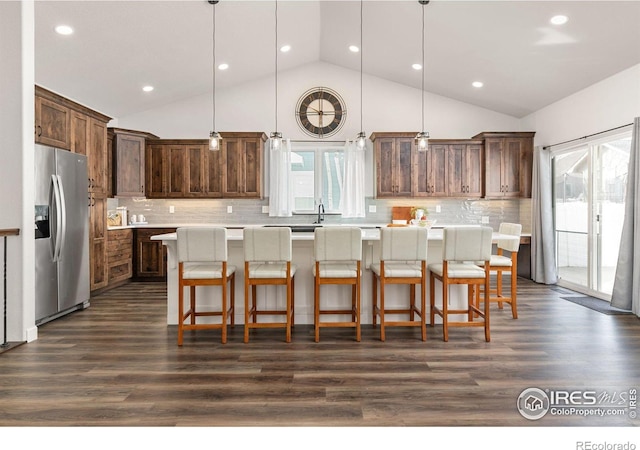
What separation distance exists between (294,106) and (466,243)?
4.61m

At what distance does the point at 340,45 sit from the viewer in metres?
6.31

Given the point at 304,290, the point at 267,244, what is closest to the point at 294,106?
the point at 304,290

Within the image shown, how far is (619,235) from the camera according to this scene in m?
4.93

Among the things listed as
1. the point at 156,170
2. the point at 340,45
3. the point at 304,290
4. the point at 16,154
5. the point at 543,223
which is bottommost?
the point at 304,290

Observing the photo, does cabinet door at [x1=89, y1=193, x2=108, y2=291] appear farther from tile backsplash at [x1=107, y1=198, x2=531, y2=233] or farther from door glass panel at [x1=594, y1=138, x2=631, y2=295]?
door glass panel at [x1=594, y1=138, x2=631, y2=295]

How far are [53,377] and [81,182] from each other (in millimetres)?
2633

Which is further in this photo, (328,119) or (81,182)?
(328,119)

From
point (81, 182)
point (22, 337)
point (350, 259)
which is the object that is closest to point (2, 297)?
point (22, 337)

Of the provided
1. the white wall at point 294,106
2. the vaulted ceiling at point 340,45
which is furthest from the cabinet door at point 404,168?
the vaulted ceiling at point 340,45

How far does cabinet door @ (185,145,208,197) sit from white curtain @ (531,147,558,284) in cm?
536

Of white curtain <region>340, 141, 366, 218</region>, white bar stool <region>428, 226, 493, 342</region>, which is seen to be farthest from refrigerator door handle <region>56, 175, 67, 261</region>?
white curtain <region>340, 141, 366, 218</region>

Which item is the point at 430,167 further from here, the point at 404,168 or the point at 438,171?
the point at 404,168

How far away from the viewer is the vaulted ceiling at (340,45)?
4168 mm
